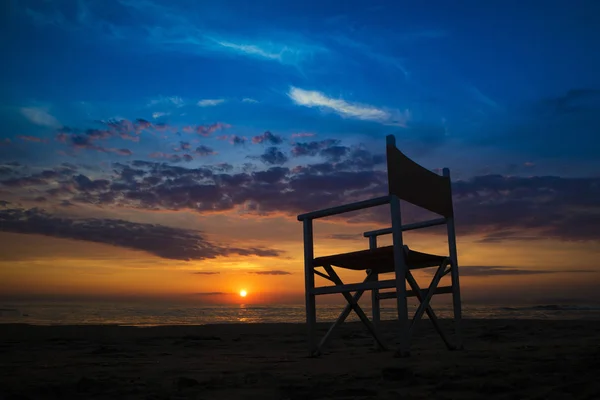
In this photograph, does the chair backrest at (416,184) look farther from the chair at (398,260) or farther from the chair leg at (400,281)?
the chair leg at (400,281)

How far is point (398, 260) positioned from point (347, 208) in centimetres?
71

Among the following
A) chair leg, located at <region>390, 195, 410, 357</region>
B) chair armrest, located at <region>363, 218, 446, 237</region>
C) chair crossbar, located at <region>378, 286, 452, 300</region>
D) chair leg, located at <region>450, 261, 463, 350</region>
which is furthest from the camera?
chair armrest, located at <region>363, 218, 446, 237</region>

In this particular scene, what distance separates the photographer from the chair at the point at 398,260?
151 inches

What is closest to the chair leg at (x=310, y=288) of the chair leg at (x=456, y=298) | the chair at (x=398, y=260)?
the chair at (x=398, y=260)

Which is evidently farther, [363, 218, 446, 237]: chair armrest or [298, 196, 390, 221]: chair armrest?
[363, 218, 446, 237]: chair armrest

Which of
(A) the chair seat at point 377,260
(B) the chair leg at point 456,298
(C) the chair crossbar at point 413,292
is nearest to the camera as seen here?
(A) the chair seat at point 377,260

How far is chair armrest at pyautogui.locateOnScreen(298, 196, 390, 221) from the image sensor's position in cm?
405

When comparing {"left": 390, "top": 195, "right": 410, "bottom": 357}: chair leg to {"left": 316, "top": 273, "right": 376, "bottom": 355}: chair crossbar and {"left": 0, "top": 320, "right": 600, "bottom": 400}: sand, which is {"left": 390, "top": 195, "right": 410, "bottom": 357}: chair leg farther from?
{"left": 316, "top": 273, "right": 376, "bottom": 355}: chair crossbar

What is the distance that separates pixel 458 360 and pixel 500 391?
3.79ft

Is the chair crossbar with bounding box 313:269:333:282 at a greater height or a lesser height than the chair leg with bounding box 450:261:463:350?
greater

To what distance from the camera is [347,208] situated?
4.27 meters

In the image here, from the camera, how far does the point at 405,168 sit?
4.23 m

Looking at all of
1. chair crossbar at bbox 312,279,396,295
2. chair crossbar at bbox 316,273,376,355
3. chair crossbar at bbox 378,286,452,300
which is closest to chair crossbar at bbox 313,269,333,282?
chair crossbar at bbox 312,279,396,295

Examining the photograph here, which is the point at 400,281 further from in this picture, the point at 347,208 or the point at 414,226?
the point at 414,226
